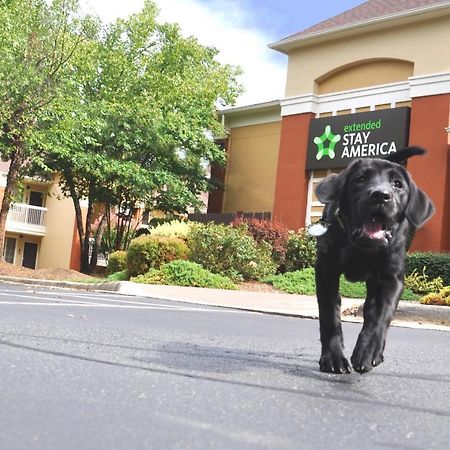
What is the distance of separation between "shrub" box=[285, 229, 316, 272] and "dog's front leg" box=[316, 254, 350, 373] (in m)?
17.1

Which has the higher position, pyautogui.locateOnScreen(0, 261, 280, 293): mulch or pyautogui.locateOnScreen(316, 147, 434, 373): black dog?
pyautogui.locateOnScreen(316, 147, 434, 373): black dog

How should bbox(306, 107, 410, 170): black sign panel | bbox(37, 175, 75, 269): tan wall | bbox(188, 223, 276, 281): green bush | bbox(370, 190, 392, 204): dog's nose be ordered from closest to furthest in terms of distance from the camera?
bbox(370, 190, 392, 204): dog's nose → bbox(188, 223, 276, 281): green bush → bbox(306, 107, 410, 170): black sign panel → bbox(37, 175, 75, 269): tan wall

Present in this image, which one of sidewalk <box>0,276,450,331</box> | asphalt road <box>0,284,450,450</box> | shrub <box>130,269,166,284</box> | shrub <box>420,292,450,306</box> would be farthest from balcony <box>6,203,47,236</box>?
asphalt road <box>0,284,450,450</box>

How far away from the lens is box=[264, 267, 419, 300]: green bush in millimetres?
17250

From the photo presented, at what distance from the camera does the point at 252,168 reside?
1166 inches

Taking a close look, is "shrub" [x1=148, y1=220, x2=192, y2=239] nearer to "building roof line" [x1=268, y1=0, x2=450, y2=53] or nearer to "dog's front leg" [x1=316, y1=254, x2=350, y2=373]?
"building roof line" [x1=268, y1=0, x2=450, y2=53]

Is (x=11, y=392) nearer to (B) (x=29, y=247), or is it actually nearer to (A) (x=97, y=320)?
(A) (x=97, y=320)

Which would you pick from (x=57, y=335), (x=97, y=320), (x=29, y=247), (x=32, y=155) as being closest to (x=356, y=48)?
(x=32, y=155)

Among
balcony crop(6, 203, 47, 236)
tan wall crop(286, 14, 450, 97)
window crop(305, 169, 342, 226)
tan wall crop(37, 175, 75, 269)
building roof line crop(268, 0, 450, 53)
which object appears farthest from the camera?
tan wall crop(37, 175, 75, 269)

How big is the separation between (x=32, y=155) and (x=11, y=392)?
22.1 m

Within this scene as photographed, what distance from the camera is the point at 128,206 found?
3069 centimetres

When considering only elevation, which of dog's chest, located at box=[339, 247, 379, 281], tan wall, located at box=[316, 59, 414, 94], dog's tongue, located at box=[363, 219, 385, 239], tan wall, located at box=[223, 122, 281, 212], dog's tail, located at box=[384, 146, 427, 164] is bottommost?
dog's chest, located at box=[339, 247, 379, 281]

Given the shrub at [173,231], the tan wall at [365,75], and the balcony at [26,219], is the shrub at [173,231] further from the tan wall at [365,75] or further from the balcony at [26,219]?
the balcony at [26,219]

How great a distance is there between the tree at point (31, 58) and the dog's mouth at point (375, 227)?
18.1 metres
